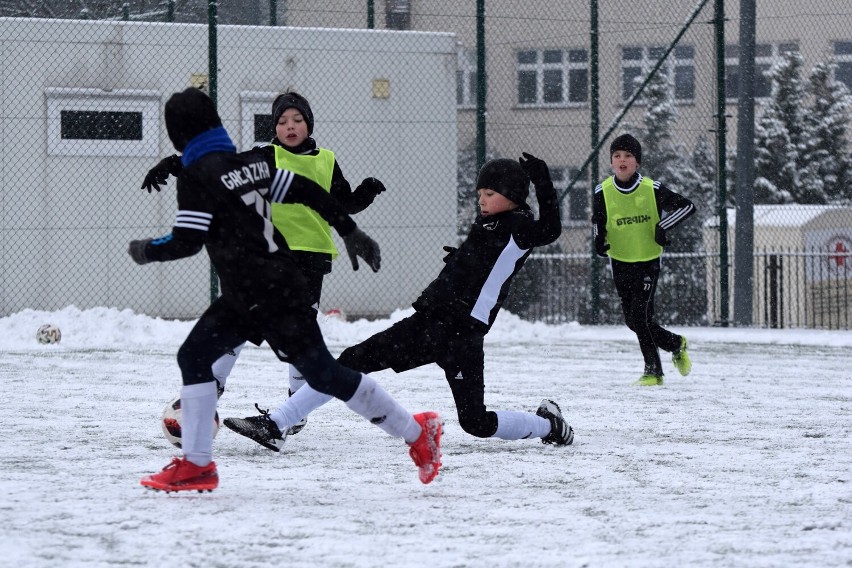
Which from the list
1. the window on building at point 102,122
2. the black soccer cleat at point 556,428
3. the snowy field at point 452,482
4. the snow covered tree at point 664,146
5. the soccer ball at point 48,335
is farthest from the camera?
the snow covered tree at point 664,146

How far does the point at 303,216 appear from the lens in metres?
6.34

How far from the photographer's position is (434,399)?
8086 millimetres

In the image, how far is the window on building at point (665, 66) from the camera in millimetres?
15073

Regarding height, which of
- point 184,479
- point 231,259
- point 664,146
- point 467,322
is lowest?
point 184,479

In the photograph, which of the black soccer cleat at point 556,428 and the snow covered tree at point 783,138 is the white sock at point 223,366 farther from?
the snow covered tree at point 783,138

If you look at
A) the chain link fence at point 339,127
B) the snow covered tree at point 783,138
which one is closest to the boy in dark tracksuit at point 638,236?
the chain link fence at point 339,127

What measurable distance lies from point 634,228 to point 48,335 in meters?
5.64

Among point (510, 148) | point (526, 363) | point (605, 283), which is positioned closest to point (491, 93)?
point (510, 148)

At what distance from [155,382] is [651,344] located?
3582 millimetres

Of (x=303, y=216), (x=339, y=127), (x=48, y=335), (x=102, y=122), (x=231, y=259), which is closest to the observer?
(x=231, y=259)

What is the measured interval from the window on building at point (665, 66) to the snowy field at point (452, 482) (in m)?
6.35

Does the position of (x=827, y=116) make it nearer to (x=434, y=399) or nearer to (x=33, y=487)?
(x=434, y=399)

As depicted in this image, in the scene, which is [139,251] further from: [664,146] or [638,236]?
[664,146]

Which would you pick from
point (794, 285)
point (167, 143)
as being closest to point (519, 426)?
point (167, 143)
